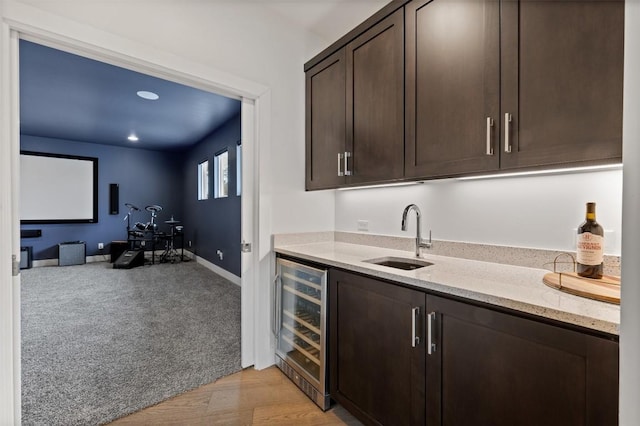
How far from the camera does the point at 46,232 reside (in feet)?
19.2

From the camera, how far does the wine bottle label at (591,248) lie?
1.14 meters

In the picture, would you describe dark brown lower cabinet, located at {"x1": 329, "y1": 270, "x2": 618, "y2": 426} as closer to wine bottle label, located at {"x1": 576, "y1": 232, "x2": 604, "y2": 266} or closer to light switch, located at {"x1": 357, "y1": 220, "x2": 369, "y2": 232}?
wine bottle label, located at {"x1": 576, "y1": 232, "x2": 604, "y2": 266}

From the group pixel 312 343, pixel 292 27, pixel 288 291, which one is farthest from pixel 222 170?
pixel 312 343

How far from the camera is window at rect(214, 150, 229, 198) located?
5.09m

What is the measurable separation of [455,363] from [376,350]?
1.35 ft

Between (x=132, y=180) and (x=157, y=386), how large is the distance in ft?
20.1

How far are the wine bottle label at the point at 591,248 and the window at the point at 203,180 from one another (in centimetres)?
579

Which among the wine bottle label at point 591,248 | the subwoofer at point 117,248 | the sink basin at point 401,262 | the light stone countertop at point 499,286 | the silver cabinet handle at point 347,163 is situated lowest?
the subwoofer at point 117,248

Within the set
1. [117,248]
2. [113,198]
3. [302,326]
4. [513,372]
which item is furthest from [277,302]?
[113,198]

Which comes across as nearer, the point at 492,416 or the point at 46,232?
the point at 492,416

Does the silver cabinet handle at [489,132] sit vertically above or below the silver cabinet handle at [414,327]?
above

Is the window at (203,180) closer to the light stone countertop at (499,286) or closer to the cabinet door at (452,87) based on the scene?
the light stone countertop at (499,286)

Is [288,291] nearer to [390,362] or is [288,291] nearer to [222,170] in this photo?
[390,362]

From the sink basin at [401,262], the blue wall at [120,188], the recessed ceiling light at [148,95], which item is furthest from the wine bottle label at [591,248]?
the blue wall at [120,188]
